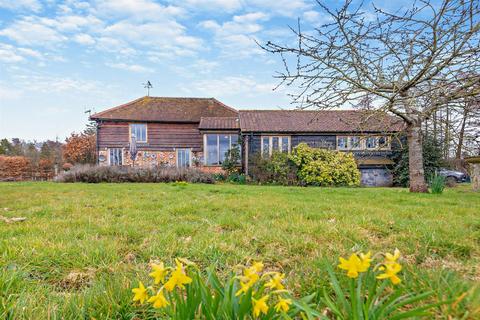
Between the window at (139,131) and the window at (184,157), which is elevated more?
the window at (139,131)

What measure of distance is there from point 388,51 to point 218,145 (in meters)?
15.3

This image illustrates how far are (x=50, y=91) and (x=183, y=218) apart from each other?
53.5 ft

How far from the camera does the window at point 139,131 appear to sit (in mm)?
20688

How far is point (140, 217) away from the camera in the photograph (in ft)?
12.7

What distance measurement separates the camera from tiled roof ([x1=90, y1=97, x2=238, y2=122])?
20531mm

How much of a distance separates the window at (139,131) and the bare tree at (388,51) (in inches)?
715

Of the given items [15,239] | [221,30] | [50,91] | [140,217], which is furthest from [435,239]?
[50,91]

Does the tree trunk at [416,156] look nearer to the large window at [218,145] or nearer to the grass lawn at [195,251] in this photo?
the grass lawn at [195,251]

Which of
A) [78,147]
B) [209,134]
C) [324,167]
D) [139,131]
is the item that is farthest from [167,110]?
[78,147]

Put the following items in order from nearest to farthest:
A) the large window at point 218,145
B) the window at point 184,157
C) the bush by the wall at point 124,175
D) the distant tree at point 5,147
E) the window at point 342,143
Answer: the bush by the wall at point 124,175 → the window at point 342,143 → the large window at point 218,145 → the window at point 184,157 → the distant tree at point 5,147

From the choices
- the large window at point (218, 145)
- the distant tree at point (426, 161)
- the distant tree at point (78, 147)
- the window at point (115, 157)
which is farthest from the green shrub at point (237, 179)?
the distant tree at point (78, 147)

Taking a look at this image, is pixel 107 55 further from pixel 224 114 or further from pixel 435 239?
pixel 435 239

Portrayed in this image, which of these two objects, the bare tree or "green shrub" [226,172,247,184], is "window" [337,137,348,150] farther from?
the bare tree

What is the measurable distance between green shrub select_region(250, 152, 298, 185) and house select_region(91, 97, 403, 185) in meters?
0.97
